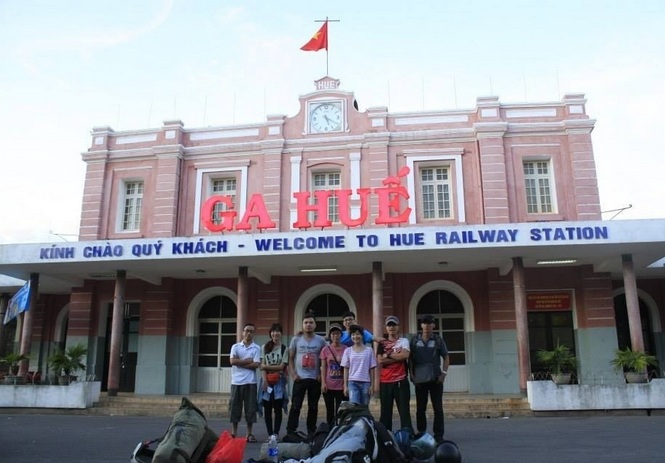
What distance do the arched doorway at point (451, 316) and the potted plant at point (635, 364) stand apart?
387 centimetres

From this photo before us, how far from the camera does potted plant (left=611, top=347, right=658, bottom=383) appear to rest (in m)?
11.8

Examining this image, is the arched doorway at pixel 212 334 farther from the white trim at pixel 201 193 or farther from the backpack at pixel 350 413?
the backpack at pixel 350 413

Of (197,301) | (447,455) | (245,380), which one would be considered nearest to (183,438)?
(447,455)

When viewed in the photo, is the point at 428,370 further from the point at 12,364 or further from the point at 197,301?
the point at 12,364

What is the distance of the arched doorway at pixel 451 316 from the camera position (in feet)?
49.6

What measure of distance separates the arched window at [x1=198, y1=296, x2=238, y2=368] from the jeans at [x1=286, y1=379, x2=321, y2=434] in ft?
28.8

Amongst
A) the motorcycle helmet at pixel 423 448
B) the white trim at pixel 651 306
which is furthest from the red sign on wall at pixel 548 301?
the motorcycle helmet at pixel 423 448

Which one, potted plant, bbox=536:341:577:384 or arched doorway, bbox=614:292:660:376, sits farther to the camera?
arched doorway, bbox=614:292:660:376

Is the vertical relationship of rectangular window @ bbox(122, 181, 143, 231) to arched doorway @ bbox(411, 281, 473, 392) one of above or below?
above

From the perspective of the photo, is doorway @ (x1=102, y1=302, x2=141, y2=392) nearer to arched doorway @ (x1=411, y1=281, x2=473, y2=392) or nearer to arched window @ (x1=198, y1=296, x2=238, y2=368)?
arched window @ (x1=198, y1=296, x2=238, y2=368)

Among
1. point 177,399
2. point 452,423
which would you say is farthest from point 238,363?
point 177,399

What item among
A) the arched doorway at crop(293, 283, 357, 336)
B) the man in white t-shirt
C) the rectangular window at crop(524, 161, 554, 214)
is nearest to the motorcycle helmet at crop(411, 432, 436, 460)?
the man in white t-shirt

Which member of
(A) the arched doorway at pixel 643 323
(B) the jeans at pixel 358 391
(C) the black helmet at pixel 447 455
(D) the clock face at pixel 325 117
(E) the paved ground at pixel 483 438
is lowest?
(E) the paved ground at pixel 483 438

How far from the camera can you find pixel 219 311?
54.2 feet
